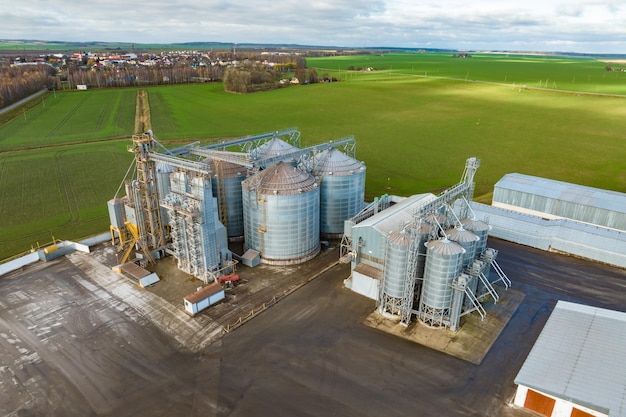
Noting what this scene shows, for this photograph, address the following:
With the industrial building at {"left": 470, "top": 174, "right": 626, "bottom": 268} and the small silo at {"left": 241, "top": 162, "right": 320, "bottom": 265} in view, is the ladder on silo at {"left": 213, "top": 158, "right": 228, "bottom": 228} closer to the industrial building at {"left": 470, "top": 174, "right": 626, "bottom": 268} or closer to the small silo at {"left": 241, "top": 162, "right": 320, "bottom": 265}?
the small silo at {"left": 241, "top": 162, "right": 320, "bottom": 265}

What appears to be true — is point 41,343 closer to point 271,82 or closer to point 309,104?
point 309,104

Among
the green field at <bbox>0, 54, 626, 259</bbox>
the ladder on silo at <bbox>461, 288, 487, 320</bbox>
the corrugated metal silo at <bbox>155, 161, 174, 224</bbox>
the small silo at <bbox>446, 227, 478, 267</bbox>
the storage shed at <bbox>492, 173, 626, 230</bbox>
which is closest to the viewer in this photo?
the small silo at <bbox>446, 227, 478, 267</bbox>

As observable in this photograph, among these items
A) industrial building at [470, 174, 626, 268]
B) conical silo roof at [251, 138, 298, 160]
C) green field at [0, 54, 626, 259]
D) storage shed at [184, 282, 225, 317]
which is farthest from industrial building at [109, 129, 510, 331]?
green field at [0, 54, 626, 259]

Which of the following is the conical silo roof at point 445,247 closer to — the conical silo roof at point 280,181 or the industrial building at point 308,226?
the industrial building at point 308,226

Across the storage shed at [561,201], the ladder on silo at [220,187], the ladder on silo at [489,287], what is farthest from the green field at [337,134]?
the ladder on silo at [489,287]

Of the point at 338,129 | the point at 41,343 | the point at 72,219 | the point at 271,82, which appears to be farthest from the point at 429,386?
the point at 271,82

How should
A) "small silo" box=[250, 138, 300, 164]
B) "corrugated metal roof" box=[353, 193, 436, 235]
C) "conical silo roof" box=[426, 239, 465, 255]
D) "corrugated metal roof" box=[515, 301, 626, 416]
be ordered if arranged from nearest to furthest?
"corrugated metal roof" box=[515, 301, 626, 416] < "conical silo roof" box=[426, 239, 465, 255] < "corrugated metal roof" box=[353, 193, 436, 235] < "small silo" box=[250, 138, 300, 164]

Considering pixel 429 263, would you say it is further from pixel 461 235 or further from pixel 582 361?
pixel 582 361
